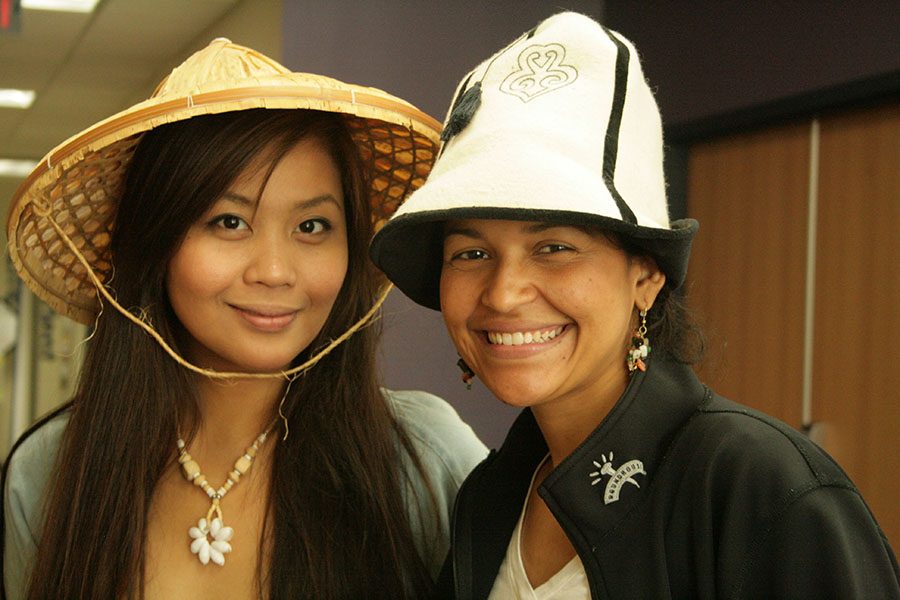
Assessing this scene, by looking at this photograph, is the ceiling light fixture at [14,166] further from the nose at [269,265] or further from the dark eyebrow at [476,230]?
the dark eyebrow at [476,230]

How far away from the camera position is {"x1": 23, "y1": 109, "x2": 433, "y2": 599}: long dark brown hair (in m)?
1.50

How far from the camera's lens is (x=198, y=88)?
141 centimetres

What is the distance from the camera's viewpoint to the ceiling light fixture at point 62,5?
14.1ft

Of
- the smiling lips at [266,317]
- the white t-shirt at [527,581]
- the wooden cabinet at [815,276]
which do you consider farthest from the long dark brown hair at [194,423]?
the wooden cabinet at [815,276]

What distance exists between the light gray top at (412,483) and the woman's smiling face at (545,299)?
1.51 feet

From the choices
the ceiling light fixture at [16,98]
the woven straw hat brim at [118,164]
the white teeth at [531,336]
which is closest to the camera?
the white teeth at [531,336]

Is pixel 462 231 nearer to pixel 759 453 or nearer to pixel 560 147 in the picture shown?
pixel 560 147

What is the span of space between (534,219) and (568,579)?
0.41 meters

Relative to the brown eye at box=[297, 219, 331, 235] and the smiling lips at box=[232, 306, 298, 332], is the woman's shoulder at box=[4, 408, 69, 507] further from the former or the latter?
the brown eye at box=[297, 219, 331, 235]

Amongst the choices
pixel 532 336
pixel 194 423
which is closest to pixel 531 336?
pixel 532 336

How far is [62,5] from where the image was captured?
4.36 metres

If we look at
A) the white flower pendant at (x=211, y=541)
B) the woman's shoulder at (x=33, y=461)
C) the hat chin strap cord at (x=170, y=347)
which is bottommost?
the white flower pendant at (x=211, y=541)

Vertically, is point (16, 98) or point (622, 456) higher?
point (16, 98)

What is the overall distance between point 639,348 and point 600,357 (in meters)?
0.06
